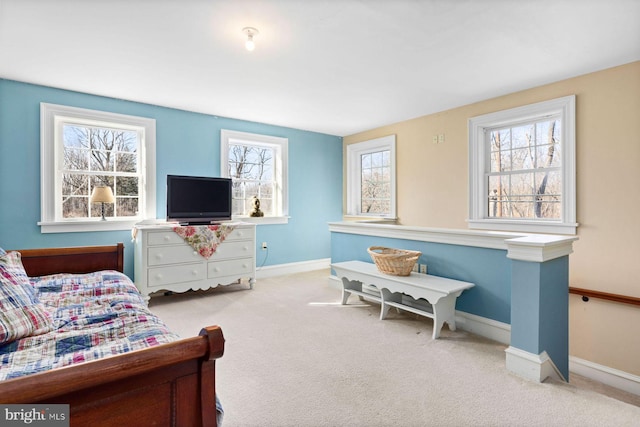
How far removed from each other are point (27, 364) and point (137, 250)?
2783mm

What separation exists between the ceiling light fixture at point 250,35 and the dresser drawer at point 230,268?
2454 mm

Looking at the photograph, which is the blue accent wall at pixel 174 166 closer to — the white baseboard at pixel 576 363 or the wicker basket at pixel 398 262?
the wicker basket at pixel 398 262

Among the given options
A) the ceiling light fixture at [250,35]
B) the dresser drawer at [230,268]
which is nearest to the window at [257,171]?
the dresser drawer at [230,268]

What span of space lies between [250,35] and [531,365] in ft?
9.53

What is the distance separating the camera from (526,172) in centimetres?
370

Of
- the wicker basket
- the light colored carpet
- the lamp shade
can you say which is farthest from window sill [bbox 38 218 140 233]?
the wicker basket

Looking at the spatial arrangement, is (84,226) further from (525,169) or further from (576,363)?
(576,363)

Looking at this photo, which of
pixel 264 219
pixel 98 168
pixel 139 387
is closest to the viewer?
pixel 139 387

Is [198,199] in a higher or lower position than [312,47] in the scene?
lower

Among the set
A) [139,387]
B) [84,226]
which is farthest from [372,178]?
[139,387]

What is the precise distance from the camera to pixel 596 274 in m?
3.04

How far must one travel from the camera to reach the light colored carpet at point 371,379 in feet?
5.49

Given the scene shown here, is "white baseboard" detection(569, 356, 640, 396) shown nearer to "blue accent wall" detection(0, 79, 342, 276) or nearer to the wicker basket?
the wicker basket

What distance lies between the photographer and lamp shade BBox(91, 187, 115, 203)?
11.5 feet
